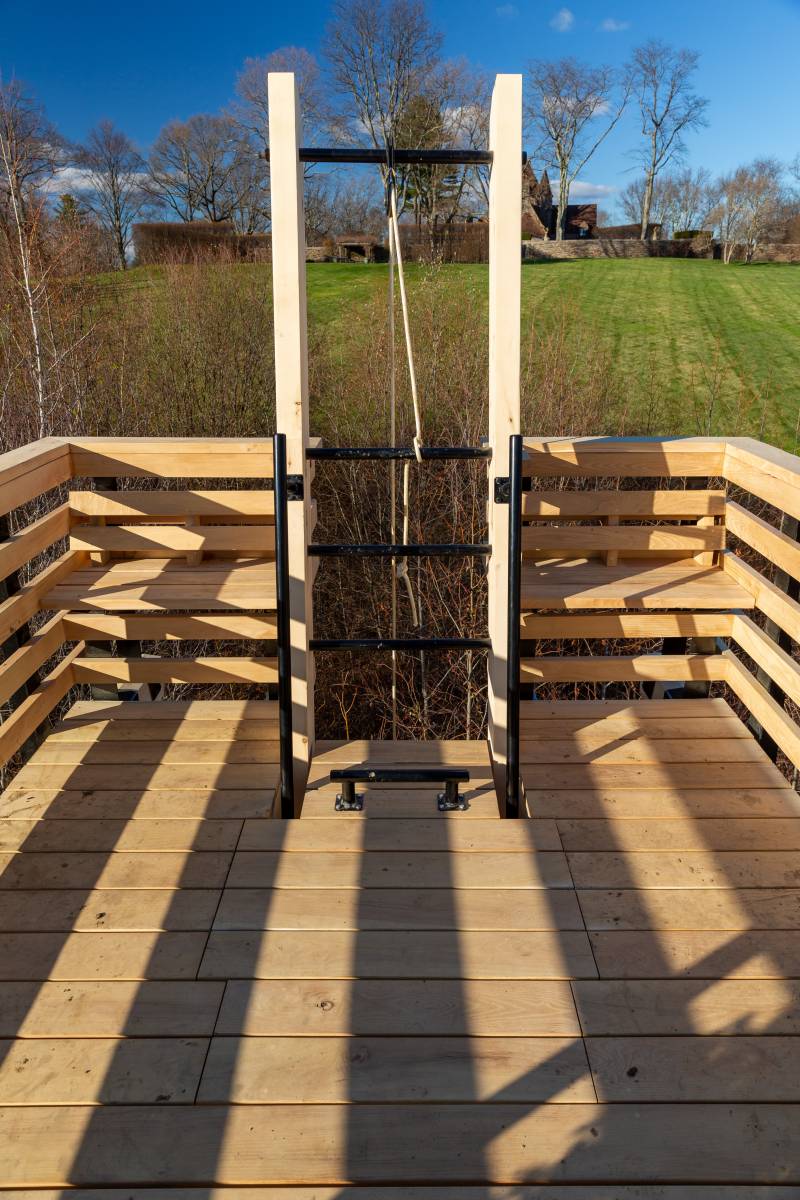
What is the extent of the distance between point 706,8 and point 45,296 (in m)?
17.0

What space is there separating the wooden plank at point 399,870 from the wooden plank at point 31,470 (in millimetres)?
1262

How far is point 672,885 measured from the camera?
77.9 inches

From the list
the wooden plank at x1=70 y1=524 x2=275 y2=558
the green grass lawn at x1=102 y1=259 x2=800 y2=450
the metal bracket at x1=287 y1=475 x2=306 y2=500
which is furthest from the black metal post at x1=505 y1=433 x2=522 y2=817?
the green grass lawn at x1=102 y1=259 x2=800 y2=450

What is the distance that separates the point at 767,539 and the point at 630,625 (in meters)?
0.55

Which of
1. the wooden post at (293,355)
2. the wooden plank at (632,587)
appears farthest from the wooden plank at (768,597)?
the wooden post at (293,355)

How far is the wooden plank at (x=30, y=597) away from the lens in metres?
2.50

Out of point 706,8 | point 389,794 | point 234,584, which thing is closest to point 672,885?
point 389,794

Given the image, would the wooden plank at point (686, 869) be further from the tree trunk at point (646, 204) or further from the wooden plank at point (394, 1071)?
the tree trunk at point (646, 204)

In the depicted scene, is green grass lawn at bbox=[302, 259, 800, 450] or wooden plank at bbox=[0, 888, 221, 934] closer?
wooden plank at bbox=[0, 888, 221, 934]

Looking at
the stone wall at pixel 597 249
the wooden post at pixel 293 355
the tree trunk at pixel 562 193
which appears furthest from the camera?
the tree trunk at pixel 562 193

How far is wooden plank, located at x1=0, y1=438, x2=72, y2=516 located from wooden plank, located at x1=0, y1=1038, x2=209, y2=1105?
1.48 m

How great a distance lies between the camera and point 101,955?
1.76 m

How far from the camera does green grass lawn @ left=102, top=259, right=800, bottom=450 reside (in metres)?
9.88

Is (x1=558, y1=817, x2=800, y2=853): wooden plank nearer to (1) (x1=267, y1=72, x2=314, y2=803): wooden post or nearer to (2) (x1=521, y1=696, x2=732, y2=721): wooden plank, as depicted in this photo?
(2) (x1=521, y1=696, x2=732, y2=721): wooden plank
